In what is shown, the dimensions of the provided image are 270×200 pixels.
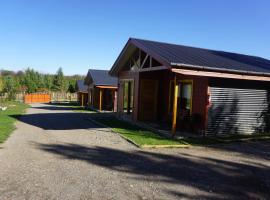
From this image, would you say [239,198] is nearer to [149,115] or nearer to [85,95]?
[149,115]

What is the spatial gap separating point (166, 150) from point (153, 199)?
13.2ft

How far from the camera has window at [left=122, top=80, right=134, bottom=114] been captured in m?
17.8

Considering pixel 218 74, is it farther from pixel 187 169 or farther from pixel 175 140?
pixel 187 169

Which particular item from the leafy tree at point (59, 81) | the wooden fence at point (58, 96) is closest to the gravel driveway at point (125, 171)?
the wooden fence at point (58, 96)

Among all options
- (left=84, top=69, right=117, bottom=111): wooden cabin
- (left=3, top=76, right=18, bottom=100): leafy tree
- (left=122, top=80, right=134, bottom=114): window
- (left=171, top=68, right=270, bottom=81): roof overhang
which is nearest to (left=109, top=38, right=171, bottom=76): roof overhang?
(left=122, top=80, right=134, bottom=114): window

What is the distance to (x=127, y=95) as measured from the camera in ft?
60.4

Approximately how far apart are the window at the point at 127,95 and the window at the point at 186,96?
3.89m

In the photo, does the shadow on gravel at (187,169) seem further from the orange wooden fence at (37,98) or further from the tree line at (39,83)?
the tree line at (39,83)

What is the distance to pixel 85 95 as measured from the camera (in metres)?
36.3

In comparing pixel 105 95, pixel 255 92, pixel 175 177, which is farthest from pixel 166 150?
pixel 105 95

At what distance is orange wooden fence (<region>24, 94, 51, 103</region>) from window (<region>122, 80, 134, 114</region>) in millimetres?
26349

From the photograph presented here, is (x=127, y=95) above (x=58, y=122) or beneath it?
above

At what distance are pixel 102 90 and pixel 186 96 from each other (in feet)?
51.8

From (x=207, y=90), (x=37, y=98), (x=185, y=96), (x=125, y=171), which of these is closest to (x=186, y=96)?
(x=185, y=96)
